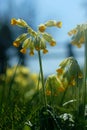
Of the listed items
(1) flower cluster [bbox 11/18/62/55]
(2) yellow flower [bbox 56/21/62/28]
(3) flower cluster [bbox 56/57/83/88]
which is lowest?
(3) flower cluster [bbox 56/57/83/88]

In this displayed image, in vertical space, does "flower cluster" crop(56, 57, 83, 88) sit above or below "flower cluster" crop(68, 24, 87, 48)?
below

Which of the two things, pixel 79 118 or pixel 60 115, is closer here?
pixel 79 118

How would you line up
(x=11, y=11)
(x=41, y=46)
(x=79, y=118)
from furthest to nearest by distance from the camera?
(x=11, y=11)
(x=41, y=46)
(x=79, y=118)

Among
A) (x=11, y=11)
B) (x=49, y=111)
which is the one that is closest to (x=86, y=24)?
(x=49, y=111)

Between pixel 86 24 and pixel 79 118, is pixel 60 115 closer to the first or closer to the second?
pixel 79 118

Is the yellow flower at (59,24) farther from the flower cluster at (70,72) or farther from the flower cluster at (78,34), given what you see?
the flower cluster at (70,72)

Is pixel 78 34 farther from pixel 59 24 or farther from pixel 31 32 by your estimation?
pixel 31 32

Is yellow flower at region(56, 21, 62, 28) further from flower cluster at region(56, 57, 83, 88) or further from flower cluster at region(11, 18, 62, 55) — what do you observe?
flower cluster at region(56, 57, 83, 88)

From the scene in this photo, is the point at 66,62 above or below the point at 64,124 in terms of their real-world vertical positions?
above

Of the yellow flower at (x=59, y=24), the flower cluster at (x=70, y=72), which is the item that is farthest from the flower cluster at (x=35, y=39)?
the flower cluster at (x=70, y=72)

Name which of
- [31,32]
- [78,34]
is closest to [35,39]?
[31,32]

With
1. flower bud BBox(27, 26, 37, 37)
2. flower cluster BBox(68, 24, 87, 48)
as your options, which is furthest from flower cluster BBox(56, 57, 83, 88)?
flower bud BBox(27, 26, 37, 37)
